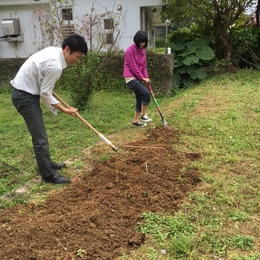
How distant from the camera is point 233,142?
4.31 meters

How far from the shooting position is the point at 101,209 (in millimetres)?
2701

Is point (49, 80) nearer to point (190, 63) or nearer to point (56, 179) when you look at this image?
point (56, 179)

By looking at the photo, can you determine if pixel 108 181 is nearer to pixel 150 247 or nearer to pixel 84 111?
pixel 150 247

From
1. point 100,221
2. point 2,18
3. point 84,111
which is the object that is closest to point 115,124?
point 84,111

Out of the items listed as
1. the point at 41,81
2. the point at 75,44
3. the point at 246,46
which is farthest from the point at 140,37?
the point at 246,46

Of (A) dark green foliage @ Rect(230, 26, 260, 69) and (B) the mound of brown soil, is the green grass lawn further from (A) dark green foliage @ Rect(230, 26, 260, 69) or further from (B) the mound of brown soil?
(A) dark green foliage @ Rect(230, 26, 260, 69)

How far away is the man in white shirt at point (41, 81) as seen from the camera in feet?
9.50

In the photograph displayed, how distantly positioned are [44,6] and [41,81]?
909 cm

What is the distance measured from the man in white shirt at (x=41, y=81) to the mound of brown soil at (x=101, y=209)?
23.8 inches

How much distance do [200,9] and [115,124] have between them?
573 cm

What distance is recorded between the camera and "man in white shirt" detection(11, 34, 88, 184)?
289cm

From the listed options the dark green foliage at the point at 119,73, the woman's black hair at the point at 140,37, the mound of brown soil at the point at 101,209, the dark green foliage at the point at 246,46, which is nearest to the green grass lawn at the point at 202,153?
the mound of brown soil at the point at 101,209

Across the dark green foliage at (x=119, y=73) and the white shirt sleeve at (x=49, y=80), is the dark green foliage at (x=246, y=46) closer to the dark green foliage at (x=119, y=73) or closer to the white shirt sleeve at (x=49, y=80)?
the dark green foliage at (x=119, y=73)

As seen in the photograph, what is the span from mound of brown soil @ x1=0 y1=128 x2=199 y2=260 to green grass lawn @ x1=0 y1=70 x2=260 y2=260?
16 cm
